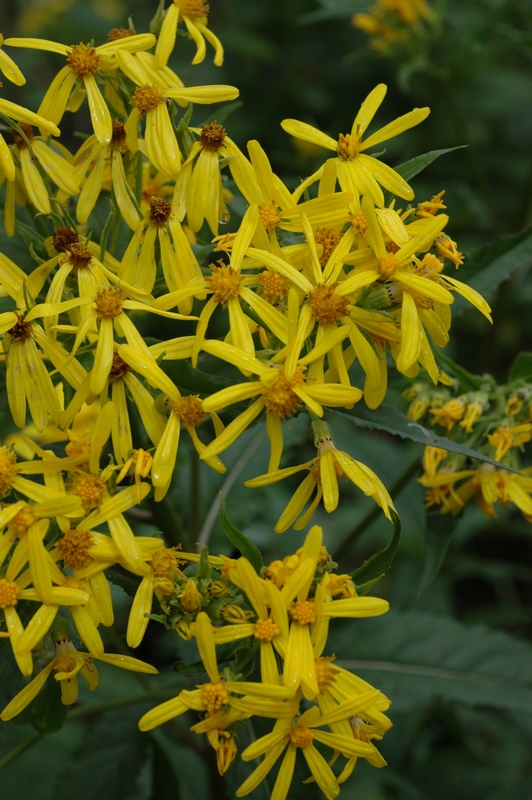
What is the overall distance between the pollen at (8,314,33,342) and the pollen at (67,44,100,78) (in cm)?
59

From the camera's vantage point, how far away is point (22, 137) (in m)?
1.78

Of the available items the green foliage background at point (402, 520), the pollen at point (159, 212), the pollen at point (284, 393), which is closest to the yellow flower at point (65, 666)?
the green foliage background at point (402, 520)

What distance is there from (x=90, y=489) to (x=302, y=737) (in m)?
0.58

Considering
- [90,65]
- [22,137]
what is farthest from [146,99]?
[22,137]

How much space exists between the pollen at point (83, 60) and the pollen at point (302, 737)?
141 centimetres

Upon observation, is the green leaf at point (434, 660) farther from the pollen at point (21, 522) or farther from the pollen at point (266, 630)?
the pollen at point (21, 522)

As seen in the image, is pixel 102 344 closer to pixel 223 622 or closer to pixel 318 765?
pixel 223 622

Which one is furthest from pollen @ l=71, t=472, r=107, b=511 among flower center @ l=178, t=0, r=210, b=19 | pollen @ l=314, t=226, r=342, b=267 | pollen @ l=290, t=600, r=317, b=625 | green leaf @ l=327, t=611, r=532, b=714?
green leaf @ l=327, t=611, r=532, b=714

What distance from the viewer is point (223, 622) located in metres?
1.53

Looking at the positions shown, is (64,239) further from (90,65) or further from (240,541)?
(240,541)

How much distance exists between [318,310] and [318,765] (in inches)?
32.4

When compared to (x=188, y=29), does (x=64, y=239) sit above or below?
below

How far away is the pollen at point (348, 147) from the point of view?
5.58 feet

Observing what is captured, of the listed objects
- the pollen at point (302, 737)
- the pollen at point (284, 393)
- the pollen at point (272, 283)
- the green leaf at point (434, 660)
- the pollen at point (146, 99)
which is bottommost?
the green leaf at point (434, 660)
